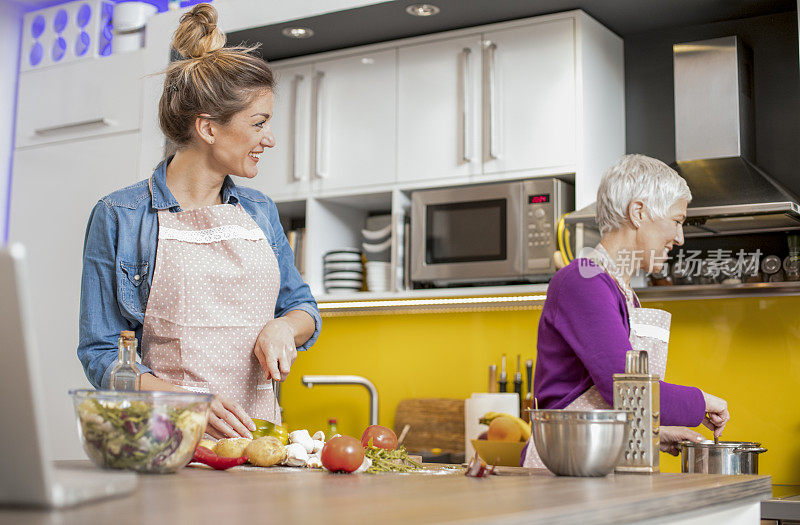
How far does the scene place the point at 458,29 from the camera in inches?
131

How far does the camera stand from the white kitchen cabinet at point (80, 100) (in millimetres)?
3643

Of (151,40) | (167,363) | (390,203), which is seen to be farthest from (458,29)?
(167,363)

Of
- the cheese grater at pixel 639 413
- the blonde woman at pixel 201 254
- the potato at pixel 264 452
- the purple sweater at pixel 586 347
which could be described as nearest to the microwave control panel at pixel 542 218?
the purple sweater at pixel 586 347

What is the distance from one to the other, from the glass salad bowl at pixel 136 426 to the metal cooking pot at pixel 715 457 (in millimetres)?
1162

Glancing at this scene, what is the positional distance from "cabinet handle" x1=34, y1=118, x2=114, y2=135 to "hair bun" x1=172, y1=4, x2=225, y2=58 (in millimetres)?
1857

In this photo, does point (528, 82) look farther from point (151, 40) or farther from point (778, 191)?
point (151, 40)

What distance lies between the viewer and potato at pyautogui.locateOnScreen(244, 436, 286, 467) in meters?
1.37

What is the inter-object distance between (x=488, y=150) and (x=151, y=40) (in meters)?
1.45

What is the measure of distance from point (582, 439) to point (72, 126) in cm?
301

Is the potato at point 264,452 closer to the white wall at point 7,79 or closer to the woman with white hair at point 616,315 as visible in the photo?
the woman with white hair at point 616,315

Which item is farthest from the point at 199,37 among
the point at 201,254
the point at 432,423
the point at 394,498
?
the point at 432,423

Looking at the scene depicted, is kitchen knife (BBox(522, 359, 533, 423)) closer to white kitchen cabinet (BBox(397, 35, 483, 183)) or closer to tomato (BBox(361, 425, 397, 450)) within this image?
white kitchen cabinet (BBox(397, 35, 483, 183))

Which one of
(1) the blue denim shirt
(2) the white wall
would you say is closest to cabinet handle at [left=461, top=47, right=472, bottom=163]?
(1) the blue denim shirt

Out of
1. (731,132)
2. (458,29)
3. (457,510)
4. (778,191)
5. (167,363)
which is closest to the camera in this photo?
(457,510)
